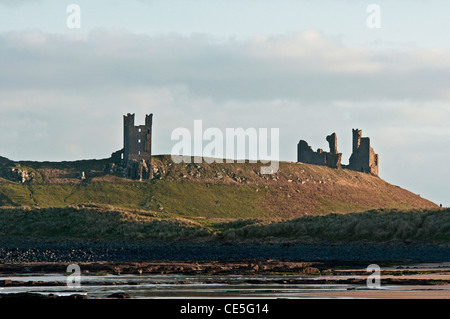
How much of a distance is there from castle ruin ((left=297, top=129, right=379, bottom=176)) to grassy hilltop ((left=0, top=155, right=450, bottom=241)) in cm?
319

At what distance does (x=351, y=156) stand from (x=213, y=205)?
44797 mm

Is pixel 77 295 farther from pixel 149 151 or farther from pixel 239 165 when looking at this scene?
pixel 239 165

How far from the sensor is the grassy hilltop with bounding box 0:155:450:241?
6084 centimetres

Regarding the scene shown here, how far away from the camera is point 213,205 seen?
383 ft

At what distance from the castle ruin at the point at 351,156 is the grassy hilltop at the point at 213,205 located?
3.19 m

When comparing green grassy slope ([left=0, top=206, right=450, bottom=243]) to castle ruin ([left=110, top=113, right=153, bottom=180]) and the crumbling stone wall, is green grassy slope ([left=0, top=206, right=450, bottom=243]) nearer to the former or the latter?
castle ruin ([left=110, top=113, right=153, bottom=180])

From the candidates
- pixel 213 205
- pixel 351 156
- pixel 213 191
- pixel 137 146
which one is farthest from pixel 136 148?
pixel 351 156

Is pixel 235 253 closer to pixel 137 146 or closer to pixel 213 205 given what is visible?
pixel 213 205

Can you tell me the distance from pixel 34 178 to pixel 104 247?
210 ft

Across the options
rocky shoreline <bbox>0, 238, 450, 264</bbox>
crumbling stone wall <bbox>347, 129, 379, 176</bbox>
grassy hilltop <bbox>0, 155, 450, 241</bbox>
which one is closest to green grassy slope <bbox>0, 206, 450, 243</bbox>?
grassy hilltop <bbox>0, 155, 450, 241</bbox>

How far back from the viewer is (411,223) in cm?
5447

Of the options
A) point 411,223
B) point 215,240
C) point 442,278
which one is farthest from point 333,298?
point 215,240

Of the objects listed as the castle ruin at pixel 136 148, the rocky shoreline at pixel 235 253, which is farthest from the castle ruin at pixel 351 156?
the rocky shoreline at pixel 235 253

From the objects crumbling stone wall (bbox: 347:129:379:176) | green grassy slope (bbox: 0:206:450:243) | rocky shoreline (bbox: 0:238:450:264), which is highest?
crumbling stone wall (bbox: 347:129:379:176)
